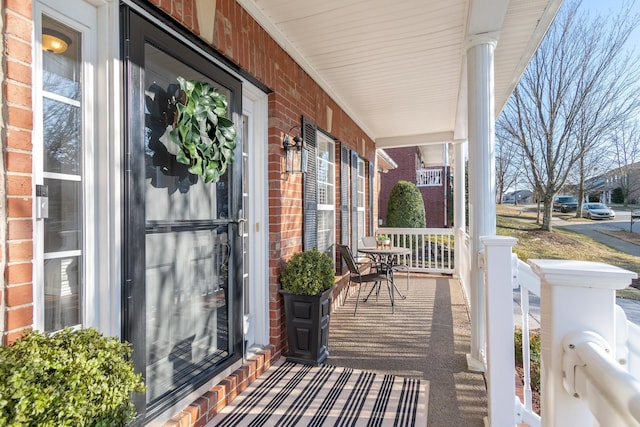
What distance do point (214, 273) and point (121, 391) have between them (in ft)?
3.88

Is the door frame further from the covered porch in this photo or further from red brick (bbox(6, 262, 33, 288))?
red brick (bbox(6, 262, 33, 288))

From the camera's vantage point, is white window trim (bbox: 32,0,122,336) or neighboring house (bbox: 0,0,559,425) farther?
white window trim (bbox: 32,0,122,336)

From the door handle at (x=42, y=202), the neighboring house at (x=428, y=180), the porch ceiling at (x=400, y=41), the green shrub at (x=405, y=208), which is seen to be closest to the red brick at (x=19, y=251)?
the door handle at (x=42, y=202)

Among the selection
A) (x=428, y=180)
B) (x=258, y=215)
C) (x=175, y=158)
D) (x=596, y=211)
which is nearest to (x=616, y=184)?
(x=596, y=211)

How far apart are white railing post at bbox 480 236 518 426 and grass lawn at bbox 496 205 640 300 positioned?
5844mm

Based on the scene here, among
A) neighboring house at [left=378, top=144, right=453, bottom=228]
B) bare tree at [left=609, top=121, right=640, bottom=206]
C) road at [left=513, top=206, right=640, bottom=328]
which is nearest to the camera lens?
bare tree at [left=609, top=121, right=640, bottom=206]

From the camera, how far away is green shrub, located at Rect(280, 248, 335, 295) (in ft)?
9.14

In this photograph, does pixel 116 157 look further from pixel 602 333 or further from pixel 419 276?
pixel 419 276

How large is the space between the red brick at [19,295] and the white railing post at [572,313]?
1615 mm

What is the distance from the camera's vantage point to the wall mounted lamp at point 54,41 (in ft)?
4.49

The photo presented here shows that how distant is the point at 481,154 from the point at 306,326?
6.62 ft

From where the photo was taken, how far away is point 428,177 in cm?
1530

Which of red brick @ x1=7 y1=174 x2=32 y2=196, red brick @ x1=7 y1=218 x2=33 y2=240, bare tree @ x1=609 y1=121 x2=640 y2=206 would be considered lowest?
red brick @ x1=7 y1=218 x2=33 y2=240

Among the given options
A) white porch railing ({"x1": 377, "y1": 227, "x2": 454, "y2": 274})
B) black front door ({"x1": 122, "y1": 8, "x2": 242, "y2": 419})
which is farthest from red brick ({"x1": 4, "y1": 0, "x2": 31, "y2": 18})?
white porch railing ({"x1": 377, "y1": 227, "x2": 454, "y2": 274})
